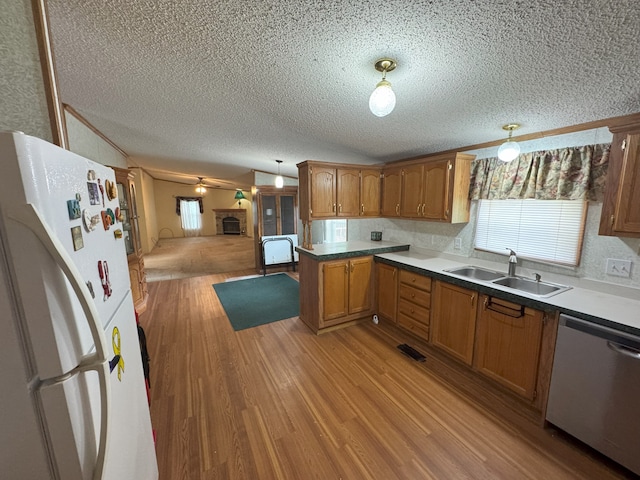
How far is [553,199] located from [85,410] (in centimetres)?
300

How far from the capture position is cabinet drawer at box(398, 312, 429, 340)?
2613 mm

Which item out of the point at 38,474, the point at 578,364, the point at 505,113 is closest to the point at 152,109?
the point at 38,474

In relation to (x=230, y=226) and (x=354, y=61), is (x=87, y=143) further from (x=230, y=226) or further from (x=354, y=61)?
(x=230, y=226)

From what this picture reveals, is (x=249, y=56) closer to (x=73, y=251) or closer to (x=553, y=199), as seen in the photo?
(x=73, y=251)

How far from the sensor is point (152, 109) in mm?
2256

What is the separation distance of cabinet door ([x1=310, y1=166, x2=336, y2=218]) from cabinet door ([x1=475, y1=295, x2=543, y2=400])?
1854 mm

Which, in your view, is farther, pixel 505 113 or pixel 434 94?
pixel 505 113

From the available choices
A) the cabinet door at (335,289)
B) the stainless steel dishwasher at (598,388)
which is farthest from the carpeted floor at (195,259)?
the stainless steel dishwasher at (598,388)

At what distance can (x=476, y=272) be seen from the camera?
8.50 ft

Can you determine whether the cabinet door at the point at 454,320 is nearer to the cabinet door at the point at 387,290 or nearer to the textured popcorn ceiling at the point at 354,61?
the cabinet door at the point at 387,290

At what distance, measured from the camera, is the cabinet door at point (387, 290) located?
2951 mm

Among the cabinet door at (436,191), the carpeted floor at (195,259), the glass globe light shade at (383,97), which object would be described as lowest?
the carpeted floor at (195,259)

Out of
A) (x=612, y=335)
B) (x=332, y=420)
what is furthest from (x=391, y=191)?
(x=332, y=420)

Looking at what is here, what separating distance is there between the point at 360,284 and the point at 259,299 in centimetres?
185
